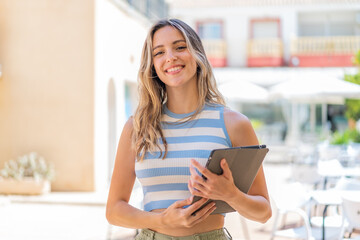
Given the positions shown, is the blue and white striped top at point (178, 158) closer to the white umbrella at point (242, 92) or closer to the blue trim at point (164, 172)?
the blue trim at point (164, 172)

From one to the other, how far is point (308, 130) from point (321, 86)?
363 inches

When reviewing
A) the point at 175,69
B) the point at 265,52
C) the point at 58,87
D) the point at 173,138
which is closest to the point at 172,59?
the point at 175,69

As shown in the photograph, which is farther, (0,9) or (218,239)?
(0,9)

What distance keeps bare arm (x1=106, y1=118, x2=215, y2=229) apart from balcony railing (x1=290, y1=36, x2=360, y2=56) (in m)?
22.1

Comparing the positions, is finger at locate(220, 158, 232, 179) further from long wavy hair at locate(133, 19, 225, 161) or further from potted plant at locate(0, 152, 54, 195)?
potted plant at locate(0, 152, 54, 195)

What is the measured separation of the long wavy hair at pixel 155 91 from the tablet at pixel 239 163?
1.15ft

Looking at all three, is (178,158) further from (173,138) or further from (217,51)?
(217,51)

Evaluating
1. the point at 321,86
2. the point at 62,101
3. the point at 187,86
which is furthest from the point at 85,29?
the point at 187,86

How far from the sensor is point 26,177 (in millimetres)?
10383

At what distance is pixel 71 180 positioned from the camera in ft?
35.4

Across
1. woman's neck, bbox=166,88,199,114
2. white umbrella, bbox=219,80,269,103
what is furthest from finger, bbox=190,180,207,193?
white umbrella, bbox=219,80,269,103

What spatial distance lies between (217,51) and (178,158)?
22.5 meters

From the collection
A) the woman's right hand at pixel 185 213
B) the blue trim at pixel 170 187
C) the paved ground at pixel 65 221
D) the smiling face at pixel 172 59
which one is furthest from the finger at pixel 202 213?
the paved ground at pixel 65 221

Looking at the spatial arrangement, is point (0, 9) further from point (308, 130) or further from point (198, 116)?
point (308, 130)
